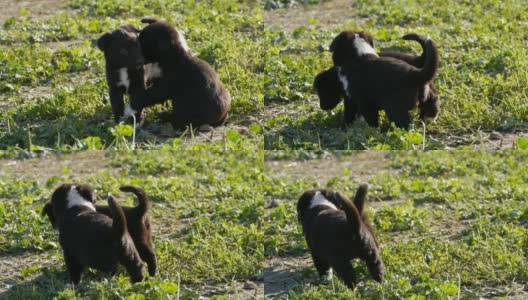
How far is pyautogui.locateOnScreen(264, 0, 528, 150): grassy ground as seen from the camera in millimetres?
8586

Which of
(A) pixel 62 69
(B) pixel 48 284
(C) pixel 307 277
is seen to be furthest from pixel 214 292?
(A) pixel 62 69

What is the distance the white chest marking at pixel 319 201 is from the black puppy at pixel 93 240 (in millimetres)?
1560

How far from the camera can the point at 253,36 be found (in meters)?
11.0

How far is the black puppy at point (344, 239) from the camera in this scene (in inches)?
275

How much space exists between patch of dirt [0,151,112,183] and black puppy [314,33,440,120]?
251cm

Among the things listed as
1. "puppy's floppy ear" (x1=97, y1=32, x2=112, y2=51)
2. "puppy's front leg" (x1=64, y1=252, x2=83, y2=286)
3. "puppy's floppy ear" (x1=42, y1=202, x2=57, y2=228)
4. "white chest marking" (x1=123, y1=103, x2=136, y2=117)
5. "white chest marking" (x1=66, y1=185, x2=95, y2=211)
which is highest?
"puppy's floppy ear" (x1=97, y1=32, x2=112, y2=51)

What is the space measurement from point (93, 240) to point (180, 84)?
190 centimetres

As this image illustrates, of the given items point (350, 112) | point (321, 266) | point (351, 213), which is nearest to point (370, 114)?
point (350, 112)

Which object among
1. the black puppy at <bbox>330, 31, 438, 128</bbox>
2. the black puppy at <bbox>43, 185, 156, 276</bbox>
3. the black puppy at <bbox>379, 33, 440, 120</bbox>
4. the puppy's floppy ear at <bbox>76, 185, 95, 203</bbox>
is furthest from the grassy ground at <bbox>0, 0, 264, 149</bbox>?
the black puppy at <bbox>379, 33, 440, 120</bbox>

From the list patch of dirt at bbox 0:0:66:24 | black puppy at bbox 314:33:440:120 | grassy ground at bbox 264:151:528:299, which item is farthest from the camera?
patch of dirt at bbox 0:0:66:24

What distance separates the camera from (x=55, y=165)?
33.8 feet

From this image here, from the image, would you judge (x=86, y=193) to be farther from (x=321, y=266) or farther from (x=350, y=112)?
(x=350, y=112)

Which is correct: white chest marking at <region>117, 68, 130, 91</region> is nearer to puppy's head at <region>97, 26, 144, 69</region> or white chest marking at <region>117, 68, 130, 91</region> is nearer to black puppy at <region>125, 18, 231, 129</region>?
puppy's head at <region>97, 26, 144, 69</region>

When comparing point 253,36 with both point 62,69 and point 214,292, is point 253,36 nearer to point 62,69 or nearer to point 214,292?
point 62,69
